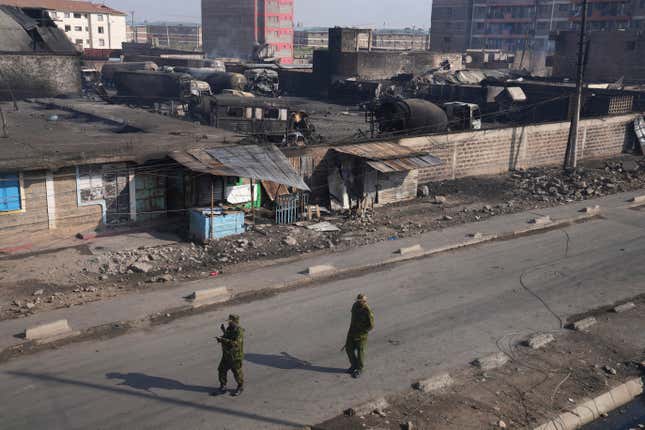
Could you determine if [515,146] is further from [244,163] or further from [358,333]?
[358,333]

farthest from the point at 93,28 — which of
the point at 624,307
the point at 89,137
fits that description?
the point at 624,307

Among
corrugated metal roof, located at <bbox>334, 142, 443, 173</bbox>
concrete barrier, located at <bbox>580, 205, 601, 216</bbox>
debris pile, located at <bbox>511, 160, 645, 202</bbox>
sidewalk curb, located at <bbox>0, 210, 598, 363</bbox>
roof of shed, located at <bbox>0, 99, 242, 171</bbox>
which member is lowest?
sidewalk curb, located at <bbox>0, 210, 598, 363</bbox>

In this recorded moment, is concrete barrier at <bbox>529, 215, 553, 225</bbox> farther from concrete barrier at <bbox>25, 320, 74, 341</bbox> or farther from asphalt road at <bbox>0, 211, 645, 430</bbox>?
concrete barrier at <bbox>25, 320, 74, 341</bbox>

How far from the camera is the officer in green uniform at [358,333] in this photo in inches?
405

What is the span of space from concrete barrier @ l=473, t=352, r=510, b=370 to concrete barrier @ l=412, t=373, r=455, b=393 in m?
0.91

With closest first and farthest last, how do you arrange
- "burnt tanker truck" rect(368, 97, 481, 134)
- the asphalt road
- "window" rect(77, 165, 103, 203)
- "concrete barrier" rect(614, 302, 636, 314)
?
the asphalt road, "concrete barrier" rect(614, 302, 636, 314), "window" rect(77, 165, 103, 203), "burnt tanker truck" rect(368, 97, 481, 134)

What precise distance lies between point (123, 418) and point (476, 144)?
2142 cm

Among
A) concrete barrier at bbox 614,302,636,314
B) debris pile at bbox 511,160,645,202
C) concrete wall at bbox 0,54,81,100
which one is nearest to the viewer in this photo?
concrete barrier at bbox 614,302,636,314

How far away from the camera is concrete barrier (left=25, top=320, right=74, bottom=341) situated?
11.6 m

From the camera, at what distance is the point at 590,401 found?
10250 millimetres

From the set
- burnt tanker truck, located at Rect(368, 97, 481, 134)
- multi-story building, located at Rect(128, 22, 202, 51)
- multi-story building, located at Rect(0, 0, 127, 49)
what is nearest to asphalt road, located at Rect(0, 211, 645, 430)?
burnt tanker truck, located at Rect(368, 97, 481, 134)

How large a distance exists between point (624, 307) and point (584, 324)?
1755 mm

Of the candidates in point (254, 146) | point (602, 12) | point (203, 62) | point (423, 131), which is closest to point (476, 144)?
point (423, 131)

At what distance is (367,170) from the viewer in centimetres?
2195
